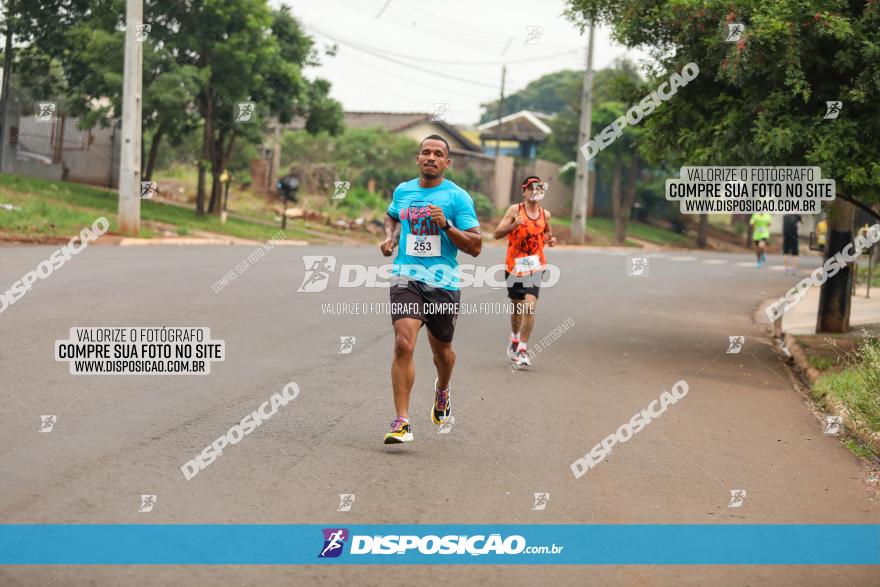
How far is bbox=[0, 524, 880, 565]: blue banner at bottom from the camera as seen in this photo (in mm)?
5156

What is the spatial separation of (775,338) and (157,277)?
905 centimetres

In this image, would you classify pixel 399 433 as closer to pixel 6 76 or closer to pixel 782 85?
pixel 782 85

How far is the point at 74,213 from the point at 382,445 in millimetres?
22219

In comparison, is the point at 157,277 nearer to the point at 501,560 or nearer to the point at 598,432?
the point at 598,432

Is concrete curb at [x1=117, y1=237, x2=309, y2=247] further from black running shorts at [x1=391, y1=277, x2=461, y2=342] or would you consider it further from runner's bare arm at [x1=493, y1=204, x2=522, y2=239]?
black running shorts at [x1=391, y1=277, x2=461, y2=342]

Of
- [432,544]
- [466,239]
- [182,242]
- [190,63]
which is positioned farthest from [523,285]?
[190,63]

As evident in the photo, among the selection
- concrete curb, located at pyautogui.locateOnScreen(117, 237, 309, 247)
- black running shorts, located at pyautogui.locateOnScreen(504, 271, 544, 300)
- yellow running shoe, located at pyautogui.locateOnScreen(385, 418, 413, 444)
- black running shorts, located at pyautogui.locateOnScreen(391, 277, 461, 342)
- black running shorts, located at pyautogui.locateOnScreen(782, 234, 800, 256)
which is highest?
black running shorts, located at pyautogui.locateOnScreen(391, 277, 461, 342)

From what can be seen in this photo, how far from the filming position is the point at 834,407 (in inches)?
396

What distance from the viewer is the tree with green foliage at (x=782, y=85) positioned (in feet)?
36.7

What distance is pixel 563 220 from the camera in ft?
200

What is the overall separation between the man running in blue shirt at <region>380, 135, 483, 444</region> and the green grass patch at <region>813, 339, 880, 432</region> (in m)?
3.50

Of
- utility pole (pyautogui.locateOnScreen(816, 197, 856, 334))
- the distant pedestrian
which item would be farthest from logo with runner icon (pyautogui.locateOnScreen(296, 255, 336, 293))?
the distant pedestrian

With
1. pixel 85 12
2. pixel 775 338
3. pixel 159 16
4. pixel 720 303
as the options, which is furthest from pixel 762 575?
pixel 85 12

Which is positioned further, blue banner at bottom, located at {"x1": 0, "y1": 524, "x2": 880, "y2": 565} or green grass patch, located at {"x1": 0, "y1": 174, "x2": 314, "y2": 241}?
green grass patch, located at {"x1": 0, "y1": 174, "x2": 314, "y2": 241}
